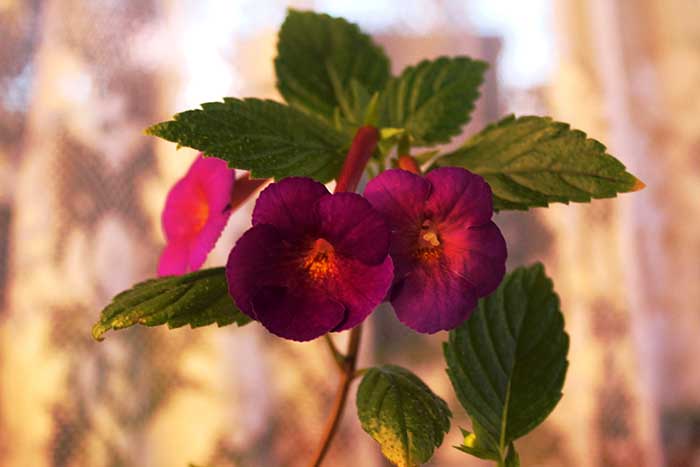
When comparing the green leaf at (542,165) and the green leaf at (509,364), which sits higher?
the green leaf at (542,165)

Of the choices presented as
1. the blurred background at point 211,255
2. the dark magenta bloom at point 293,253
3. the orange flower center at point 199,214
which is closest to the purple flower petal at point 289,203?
the dark magenta bloom at point 293,253

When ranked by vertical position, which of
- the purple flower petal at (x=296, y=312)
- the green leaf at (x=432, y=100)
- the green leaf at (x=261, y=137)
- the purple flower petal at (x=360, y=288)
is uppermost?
the green leaf at (x=432, y=100)

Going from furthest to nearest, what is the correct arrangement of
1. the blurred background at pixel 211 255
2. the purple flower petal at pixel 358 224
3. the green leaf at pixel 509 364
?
the blurred background at pixel 211 255 < the green leaf at pixel 509 364 < the purple flower petal at pixel 358 224

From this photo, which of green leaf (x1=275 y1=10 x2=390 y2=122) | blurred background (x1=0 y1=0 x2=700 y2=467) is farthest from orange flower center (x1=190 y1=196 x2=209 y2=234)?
blurred background (x1=0 y1=0 x2=700 y2=467)

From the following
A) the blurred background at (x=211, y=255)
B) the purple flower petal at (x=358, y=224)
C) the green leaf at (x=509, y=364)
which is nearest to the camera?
the purple flower petal at (x=358, y=224)

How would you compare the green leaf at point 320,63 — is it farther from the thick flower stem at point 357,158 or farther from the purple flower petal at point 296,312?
the purple flower petal at point 296,312

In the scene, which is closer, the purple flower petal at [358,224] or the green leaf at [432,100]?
the purple flower petal at [358,224]

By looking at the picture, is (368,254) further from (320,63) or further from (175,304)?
(320,63)
